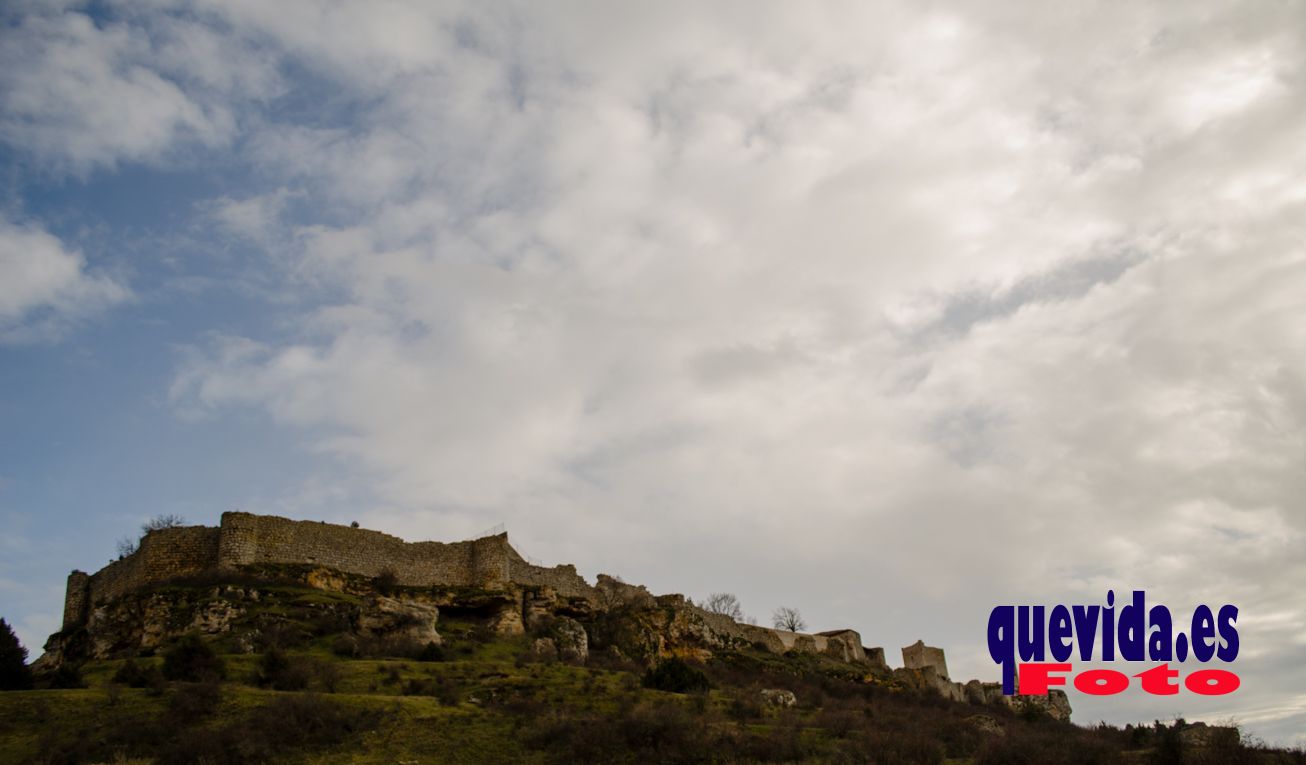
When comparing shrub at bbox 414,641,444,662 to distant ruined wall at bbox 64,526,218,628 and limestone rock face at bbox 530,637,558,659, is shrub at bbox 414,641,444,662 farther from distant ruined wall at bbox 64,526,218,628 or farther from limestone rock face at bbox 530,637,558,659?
distant ruined wall at bbox 64,526,218,628

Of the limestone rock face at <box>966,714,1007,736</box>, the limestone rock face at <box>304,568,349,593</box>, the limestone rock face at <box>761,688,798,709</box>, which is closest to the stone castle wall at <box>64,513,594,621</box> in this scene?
the limestone rock face at <box>304,568,349,593</box>

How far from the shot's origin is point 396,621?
34.1 meters

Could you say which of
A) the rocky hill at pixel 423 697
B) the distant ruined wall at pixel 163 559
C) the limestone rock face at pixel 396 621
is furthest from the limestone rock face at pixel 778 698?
the distant ruined wall at pixel 163 559

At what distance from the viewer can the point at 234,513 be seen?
38.0m

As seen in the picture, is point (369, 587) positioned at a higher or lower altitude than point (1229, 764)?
higher

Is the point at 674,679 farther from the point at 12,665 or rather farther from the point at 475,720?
the point at 12,665

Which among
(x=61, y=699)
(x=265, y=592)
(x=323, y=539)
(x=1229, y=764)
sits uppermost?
(x=323, y=539)

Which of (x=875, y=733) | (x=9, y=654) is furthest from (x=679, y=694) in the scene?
(x=9, y=654)

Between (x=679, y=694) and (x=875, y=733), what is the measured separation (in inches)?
256

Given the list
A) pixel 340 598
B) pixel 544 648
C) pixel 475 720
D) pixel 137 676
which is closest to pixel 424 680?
pixel 475 720

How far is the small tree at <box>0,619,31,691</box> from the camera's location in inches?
1057

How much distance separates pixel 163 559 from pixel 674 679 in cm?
2033

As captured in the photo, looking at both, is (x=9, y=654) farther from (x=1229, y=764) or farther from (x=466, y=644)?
(x=1229, y=764)

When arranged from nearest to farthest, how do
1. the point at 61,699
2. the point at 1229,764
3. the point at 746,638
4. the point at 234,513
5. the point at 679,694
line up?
1. the point at 1229,764
2. the point at 61,699
3. the point at 679,694
4. the point at 234,513
5. the point at 746,638
